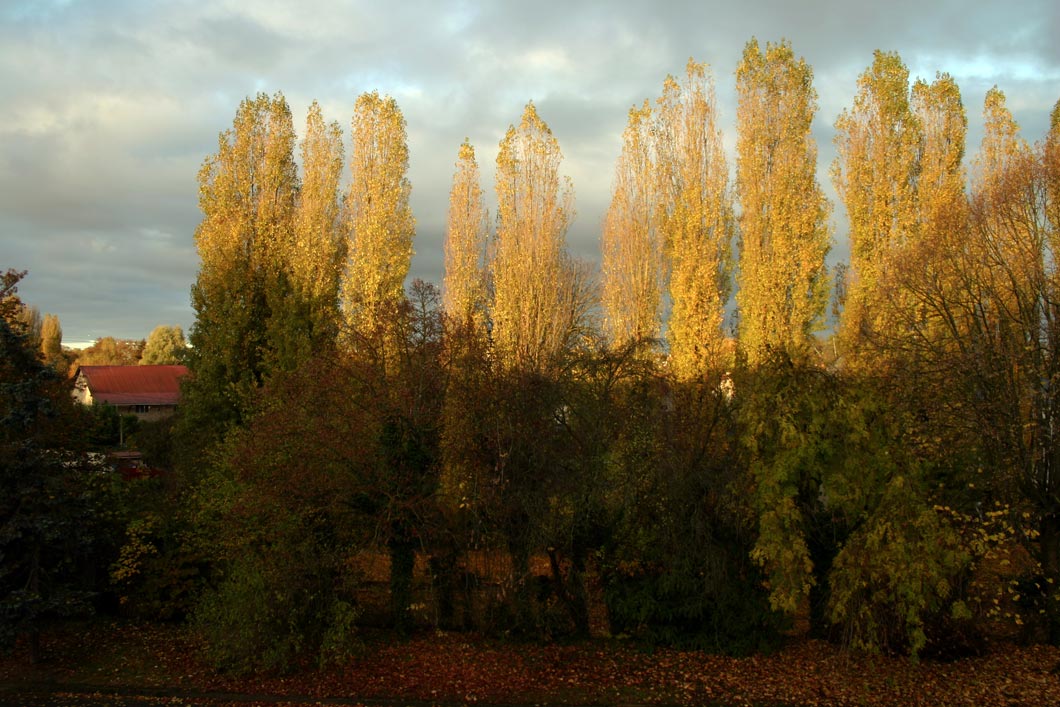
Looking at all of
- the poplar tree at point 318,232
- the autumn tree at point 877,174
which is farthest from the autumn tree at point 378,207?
the autumn tree at point 877,174

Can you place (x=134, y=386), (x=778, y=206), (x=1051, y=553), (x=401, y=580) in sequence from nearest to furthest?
1. (x=1051, y=553)
2. (x=401, y=580)
3. (x=778, y=206)
4. (x=134, y=386)

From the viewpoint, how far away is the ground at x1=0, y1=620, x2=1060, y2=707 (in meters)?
11.2

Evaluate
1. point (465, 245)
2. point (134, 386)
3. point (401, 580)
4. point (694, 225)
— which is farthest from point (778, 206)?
point (134, 386)

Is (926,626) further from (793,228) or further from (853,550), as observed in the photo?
(793,228)

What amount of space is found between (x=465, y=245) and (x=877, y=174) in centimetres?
1444

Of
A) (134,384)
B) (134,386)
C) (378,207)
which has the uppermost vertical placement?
(378,207)

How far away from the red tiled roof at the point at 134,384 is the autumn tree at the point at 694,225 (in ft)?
130

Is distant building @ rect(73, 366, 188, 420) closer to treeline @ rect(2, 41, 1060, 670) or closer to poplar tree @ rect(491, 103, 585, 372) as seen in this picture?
poplar tree @ rect(491, 103, 585, 372)

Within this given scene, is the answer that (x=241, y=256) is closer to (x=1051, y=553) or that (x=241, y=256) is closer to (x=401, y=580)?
(x=401, y=580)

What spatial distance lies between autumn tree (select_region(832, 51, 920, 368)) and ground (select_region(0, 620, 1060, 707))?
1305 cm

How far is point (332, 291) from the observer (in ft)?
82.7

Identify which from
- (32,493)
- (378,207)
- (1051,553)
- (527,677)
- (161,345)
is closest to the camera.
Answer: (32,493)

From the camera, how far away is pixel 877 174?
78.8 feet

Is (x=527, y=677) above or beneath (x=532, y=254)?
beneath
